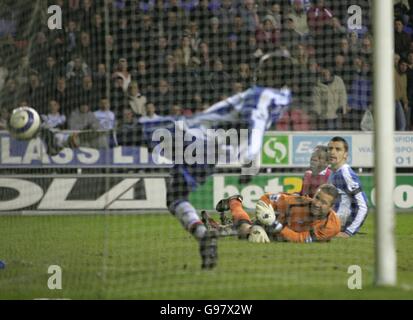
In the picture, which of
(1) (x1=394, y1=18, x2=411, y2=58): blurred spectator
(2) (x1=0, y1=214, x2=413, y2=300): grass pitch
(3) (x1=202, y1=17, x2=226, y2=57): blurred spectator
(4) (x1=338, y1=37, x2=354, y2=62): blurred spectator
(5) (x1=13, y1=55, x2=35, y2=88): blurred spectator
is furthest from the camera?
(1) (x1=394, y1=18, x2=411, y2=58): blurred spectator

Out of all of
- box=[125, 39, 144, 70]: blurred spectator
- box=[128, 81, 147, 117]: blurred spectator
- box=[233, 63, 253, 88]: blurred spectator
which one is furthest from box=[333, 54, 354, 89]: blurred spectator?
box=[128, 81, 147, 117]: blurred spectator

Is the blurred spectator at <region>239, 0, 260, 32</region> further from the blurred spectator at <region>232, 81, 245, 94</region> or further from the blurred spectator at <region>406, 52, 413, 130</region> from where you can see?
the blurred spectator at <region>406, 52, 413, 130</region>

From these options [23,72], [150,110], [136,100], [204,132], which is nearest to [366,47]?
[150,110]

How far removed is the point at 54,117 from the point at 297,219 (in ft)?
13.4

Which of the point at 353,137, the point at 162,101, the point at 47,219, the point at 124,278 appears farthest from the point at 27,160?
the point at 124,278

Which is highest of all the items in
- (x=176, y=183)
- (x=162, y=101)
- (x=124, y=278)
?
(x=162, y=101)

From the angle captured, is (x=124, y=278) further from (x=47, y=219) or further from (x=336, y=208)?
(x=47, y=219)

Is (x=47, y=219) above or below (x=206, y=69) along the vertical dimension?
below

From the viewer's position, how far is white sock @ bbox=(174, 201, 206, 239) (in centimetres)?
975

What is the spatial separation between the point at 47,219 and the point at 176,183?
5141 millimetres

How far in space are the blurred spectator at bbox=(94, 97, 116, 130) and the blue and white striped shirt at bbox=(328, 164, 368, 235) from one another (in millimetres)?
3383

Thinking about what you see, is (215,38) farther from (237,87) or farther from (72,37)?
(72,37)

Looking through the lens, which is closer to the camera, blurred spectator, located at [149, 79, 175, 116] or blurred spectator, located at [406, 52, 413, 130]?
blurred spectator, located at [149, 79, 175, 116]

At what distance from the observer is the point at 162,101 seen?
13453mm
